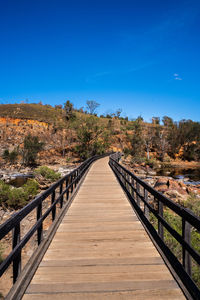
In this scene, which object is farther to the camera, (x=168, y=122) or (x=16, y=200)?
(x=168, y=122)

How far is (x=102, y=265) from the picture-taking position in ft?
11.0

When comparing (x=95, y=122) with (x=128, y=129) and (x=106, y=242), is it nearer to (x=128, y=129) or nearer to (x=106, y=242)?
(x=128, y=129)

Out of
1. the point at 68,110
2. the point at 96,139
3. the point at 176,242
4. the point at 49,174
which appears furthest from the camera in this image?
the point at 68,110

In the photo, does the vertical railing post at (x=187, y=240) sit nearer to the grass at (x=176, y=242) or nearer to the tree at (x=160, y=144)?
the grass at (x=176, y=242)

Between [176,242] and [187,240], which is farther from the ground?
[187,240]

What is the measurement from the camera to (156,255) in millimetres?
3693

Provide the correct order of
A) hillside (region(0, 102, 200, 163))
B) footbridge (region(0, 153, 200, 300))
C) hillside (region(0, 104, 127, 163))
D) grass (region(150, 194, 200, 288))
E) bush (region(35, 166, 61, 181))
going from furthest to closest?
hillside (region(0, 104, 127, 163)) → hillside (region(0, 102, 200, 163)) → bush (region(35, 166, 61, 181)) → grass (region(150, 194, 200, 288)) → footbridge (region(0, 153, 200, 300))

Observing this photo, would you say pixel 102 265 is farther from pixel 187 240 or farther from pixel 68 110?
pixel 68 110

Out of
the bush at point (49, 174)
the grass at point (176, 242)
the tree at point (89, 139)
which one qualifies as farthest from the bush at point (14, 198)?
the tree at point (89, 139)

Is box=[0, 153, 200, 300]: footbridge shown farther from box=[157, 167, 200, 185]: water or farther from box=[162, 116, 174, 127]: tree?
box=[162, 116, 174, 127]: tree

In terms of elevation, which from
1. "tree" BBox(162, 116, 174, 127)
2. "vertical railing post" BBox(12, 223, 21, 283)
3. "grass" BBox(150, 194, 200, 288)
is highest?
"tree" BBox(162, 116, 174, 127)

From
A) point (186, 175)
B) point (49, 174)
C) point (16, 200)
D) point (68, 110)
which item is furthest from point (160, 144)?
point (16, 200)

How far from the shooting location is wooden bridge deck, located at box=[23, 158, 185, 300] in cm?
271

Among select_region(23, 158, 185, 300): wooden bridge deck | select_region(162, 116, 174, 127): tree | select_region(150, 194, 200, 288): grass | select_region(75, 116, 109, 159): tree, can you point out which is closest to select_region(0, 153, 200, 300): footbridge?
select_region(23, 158, 185, 300): wooden bridge deck
